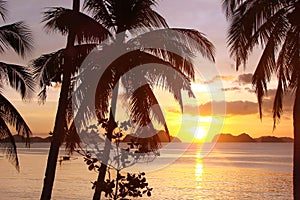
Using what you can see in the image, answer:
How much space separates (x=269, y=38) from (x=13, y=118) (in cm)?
634

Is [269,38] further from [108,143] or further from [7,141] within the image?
[7,141]

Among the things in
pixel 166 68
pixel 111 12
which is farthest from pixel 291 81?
pixel 111 12

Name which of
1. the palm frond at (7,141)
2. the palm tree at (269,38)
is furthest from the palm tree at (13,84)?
the palm tree at (269,38)

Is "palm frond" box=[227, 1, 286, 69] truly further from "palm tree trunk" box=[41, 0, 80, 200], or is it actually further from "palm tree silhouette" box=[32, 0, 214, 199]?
"palm tree trunk" box=[41, 0, 80, 200]

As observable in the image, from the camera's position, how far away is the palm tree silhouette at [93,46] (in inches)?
398

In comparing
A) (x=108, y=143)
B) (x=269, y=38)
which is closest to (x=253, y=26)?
(x=269, y=38)

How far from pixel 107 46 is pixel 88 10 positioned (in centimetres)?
118

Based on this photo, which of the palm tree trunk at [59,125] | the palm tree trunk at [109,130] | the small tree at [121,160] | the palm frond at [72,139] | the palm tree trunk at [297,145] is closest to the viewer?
the palm tree trunk at [297,145]

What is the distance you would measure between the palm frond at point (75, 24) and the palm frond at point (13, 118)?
278cm

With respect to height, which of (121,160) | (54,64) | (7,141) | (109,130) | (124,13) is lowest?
(121,160)

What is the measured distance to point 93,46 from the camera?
10.9 m

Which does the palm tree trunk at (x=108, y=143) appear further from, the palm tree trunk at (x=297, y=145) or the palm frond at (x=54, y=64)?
the palm tree trunk at (x=297, y=145)

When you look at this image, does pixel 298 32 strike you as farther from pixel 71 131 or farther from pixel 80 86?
pixel 71 131

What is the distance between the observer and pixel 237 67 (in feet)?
32.9
